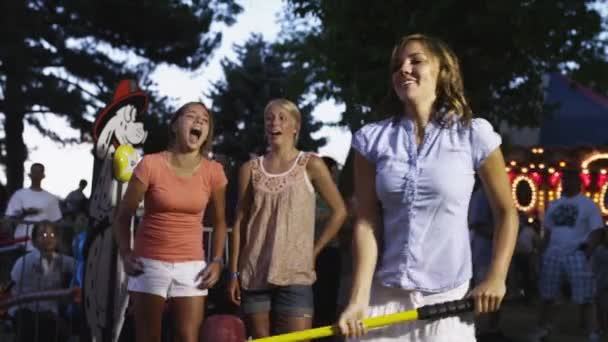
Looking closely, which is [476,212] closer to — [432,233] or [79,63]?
[432,233]

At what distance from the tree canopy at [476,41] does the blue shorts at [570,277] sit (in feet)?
20.5

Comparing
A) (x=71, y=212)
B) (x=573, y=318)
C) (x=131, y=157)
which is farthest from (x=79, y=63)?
(x=131, y=157)

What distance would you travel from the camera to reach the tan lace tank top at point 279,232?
5.30 metres

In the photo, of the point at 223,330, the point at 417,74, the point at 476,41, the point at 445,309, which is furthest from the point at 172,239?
the point at 476,41

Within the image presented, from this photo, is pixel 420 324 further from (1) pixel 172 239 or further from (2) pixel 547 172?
(2) pixel 547 172

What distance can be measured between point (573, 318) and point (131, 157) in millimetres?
Answer: 8896

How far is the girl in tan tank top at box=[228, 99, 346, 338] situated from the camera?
5.30 m

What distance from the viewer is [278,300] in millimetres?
5324

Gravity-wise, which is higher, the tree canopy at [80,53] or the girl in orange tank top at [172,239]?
the tree canopy at [80,53]

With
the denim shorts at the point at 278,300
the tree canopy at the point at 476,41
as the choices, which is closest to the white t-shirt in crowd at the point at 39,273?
the denim shorts at the point at 278,300

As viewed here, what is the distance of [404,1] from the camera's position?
17.3 m

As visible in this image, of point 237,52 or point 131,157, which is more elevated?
point 237,52

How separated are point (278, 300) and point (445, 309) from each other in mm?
2359

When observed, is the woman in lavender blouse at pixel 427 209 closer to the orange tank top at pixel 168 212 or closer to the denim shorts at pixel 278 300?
the denim shorts at pixel 278 300
